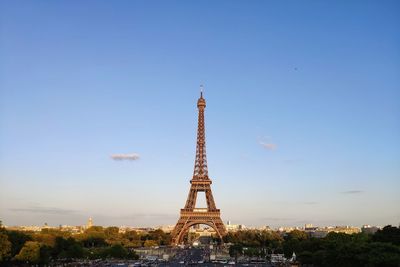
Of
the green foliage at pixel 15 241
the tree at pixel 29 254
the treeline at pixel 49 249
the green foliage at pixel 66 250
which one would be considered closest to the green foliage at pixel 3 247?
the treeline at pixel 49 249

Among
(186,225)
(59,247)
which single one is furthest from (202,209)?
(59,247)

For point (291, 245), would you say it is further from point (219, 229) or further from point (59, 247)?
point (59, 247)

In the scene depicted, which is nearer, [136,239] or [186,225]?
[186,225]

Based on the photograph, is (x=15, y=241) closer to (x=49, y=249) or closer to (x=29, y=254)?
(x=49, y=249)

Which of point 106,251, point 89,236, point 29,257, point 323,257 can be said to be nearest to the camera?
point 323,257

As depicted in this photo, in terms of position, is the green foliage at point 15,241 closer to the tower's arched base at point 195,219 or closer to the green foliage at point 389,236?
the tower's arched base at point 195,219

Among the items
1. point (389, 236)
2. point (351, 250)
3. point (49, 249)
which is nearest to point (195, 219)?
point (49, 249)
